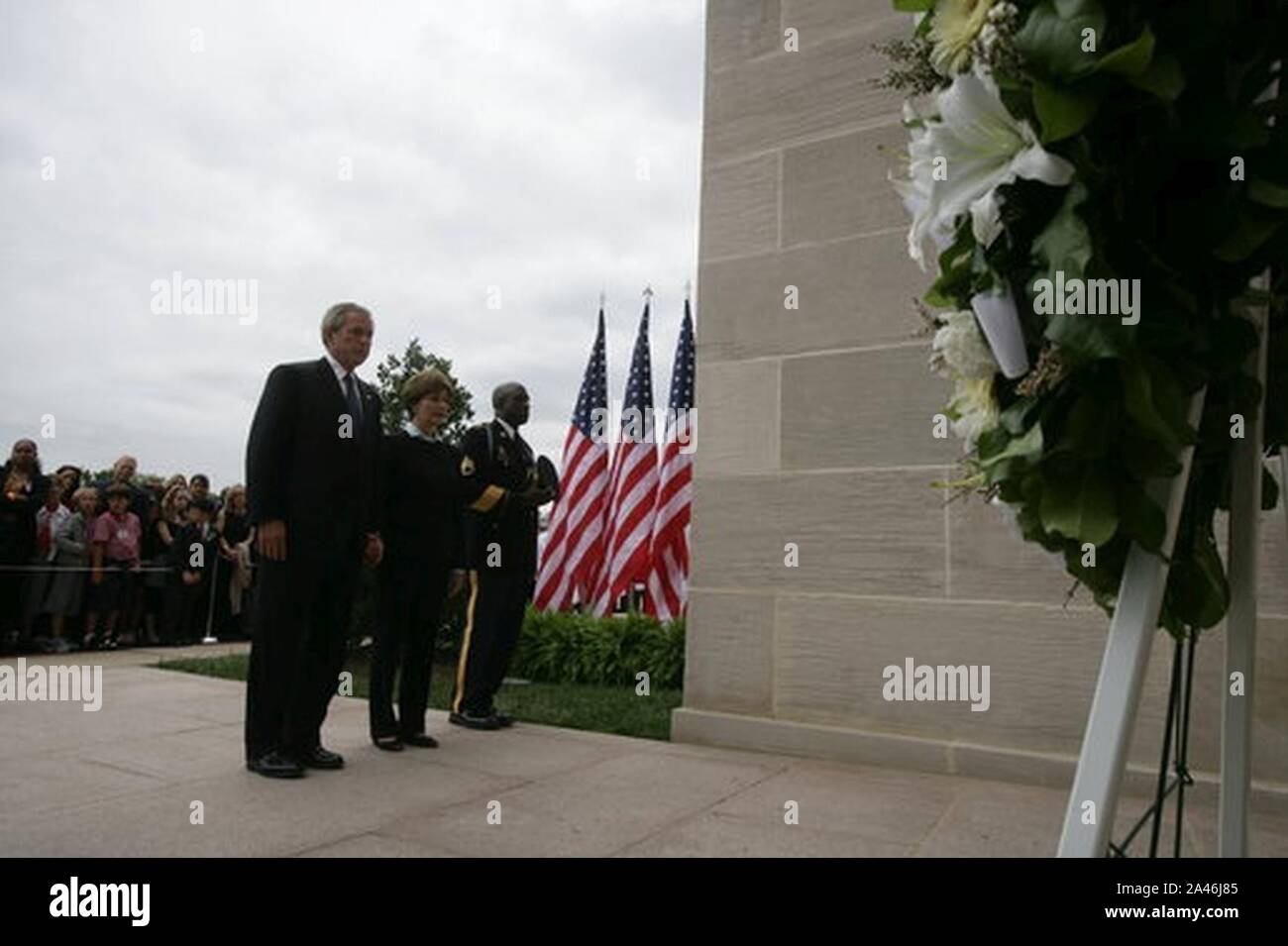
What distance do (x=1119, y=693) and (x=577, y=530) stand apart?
8.69m

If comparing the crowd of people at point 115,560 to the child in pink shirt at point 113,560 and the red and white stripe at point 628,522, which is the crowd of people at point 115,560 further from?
the red and white stripe at point 628,522

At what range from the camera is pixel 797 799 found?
384 cm

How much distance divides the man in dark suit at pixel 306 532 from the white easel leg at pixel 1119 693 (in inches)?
140

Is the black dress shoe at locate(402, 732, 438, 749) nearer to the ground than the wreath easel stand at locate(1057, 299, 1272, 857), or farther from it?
nearer to the ground

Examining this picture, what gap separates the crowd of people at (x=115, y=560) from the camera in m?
9.40

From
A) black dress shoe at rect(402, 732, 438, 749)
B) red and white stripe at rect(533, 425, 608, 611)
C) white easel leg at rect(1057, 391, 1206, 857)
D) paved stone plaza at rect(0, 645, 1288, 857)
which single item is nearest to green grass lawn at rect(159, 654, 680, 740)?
paved stone plaza at rect(0, 645, 1288, 857)

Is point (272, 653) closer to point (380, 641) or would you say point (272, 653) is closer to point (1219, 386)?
point (380, 641)

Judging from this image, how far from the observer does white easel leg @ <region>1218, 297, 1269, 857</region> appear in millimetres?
1411

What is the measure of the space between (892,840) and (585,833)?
3.45ft

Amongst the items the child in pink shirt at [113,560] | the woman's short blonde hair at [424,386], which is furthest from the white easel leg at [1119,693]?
the child in pink shirt at [113,560]

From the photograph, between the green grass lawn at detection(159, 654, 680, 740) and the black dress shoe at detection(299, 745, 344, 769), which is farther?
the green grass lawn at detection(159, 654, 680, 740)

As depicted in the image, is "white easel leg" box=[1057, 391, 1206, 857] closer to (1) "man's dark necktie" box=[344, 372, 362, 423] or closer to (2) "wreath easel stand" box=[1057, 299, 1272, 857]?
(2) "wreath easel stand" box=[1057, 299, 1272, 857]

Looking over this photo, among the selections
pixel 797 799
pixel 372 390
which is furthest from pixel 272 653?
pixel 797 799

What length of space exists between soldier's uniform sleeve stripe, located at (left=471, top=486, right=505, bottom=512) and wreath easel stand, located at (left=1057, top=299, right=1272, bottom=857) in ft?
14.3
